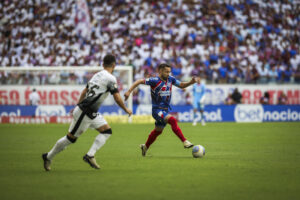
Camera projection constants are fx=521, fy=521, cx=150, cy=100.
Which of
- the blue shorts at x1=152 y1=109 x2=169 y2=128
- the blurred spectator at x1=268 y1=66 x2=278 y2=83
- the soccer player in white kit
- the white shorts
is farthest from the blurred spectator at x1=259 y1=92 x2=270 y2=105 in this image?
the white shorts

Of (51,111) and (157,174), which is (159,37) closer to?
(51,111)

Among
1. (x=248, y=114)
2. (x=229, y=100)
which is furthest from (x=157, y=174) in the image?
(x=229, y=100)

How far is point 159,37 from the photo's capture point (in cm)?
3309

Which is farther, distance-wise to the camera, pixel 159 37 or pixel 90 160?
pixel 159 37

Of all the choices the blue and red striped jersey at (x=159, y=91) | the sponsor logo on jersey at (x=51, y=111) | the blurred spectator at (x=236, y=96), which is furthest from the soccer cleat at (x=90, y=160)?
the blurred spectator at (x=236, y=96)

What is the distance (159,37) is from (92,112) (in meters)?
24.1

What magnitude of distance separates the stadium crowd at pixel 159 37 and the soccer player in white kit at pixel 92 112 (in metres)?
20.3

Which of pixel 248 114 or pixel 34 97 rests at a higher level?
pixel 34 97

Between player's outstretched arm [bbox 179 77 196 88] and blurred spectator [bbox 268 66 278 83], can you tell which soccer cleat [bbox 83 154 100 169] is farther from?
blurred spectator [bbox 268 66 278 83]

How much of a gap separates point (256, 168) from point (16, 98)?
22.7 metres

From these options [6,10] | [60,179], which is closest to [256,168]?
[60,179]

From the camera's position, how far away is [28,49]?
3288cm

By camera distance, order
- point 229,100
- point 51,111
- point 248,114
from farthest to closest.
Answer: point 229,100, point 248,114, point 51,111

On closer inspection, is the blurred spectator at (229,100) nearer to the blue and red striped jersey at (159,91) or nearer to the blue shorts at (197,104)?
the blue shorts at (197,104)
